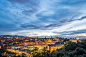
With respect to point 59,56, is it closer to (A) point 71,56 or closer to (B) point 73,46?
(A) point 71,56

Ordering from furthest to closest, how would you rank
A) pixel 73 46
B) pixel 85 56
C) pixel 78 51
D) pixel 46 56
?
pixel 73 46
pixel 78 51
pixel 46 56
pixel 85 56

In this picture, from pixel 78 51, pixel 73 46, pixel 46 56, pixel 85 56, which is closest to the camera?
pixel 85 56

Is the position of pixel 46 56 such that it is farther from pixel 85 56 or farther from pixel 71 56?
pixel 85 56

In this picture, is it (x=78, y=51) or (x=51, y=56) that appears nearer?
(x=51, y=56)

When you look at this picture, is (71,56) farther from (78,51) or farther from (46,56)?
(46,56)

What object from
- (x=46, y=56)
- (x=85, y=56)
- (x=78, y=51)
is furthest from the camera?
(x=78, y=51)

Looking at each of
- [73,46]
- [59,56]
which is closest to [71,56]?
[59,56]

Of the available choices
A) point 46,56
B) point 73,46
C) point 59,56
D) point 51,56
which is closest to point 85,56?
point 59,56

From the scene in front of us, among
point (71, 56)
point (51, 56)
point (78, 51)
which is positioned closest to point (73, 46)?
Answer: point (78, 51)

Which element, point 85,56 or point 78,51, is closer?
point 85,56
